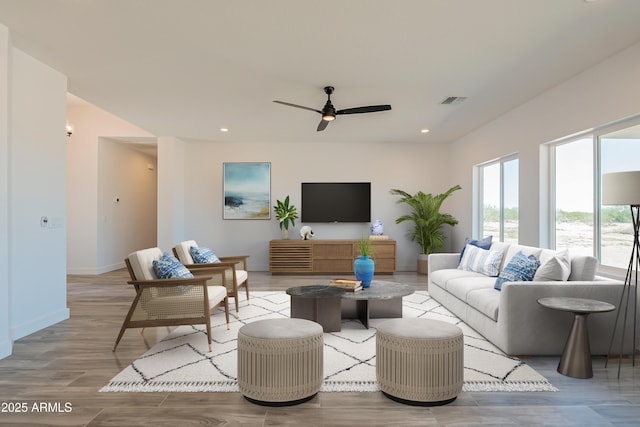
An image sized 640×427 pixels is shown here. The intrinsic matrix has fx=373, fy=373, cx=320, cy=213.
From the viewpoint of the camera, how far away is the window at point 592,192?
3.59 m

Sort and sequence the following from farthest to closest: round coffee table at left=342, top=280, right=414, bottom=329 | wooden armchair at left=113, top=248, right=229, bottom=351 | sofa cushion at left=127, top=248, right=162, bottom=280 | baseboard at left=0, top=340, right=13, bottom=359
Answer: round coffee table at left=342, top=280, right=414, bottom=329 → sofa cushion at left=127, top=248, right=162, bottom=280 → wooden armchair at left=113, top=248, right=229, bottom=351 → baseboard at left=0, top=340, right=13, bottom=359

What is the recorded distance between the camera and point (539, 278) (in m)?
3.29

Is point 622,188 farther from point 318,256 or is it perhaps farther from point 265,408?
point 318,256

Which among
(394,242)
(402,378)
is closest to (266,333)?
(402,378)

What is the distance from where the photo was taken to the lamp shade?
2615 mm

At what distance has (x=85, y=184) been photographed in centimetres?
705

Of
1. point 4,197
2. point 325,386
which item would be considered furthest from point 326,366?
point 4,197

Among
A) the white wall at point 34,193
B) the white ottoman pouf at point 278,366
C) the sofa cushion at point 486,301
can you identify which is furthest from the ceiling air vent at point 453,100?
the white wall at point 34,193

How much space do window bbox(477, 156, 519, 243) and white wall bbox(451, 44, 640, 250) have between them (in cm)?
20

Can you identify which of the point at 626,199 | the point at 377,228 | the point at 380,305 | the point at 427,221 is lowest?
the point at 380,305

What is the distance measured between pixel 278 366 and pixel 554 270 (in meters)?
2.53

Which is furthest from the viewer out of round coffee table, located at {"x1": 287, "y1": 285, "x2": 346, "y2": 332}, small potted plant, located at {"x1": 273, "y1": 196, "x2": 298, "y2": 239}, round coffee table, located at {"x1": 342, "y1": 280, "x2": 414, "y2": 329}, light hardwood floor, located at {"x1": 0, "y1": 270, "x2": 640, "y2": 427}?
small potted plant, located at {"x1": 273, "y1": 196, "x2": 298, "y2": 239}

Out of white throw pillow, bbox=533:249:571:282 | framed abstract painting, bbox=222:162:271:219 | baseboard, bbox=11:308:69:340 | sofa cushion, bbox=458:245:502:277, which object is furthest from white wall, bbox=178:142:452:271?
white throw pillow, bbox=533:249:571:282

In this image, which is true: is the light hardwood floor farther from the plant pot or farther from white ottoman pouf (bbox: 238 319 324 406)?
the plant pot
